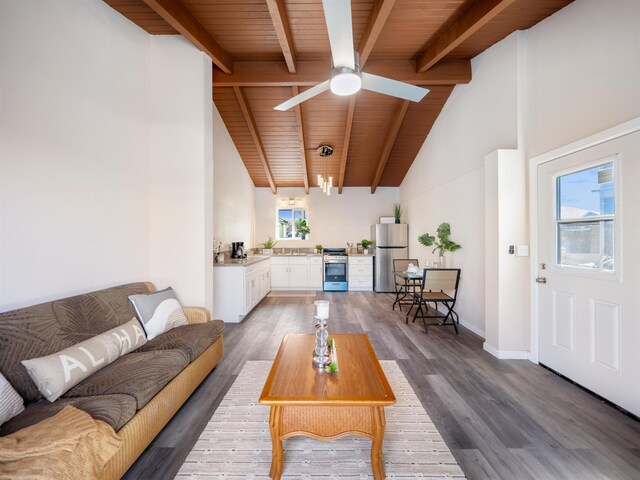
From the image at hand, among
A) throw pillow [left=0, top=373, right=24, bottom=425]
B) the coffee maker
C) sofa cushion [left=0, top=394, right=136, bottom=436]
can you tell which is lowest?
sofa cushion [left=0, top=394, right=136, bottom=436]

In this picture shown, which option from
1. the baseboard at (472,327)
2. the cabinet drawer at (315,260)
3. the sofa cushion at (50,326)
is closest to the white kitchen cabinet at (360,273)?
the cabinet drawer at (315,260)

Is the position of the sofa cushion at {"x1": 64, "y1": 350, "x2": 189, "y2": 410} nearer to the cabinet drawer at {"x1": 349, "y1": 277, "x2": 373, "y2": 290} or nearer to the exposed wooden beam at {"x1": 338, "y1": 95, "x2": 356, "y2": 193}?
the exposed wooden beam at {"x1": 338, "y1": 95, "x2": 356, "y2": 193}

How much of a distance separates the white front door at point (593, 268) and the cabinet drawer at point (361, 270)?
13.1 feet

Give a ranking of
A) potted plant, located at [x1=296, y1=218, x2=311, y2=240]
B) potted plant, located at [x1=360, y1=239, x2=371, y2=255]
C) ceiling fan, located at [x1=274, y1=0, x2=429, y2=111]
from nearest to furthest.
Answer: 1. ceiling fan, located at [x1=274, y1=0, x2=429, y2=111]
2. potted plant, located at [x1=360, y1=239, x2=371, y2=255]
3. potted plant, located at [x1=296, y1=218, x2=311, y2=240]

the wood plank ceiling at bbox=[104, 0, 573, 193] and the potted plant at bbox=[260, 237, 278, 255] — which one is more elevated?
the wood plank ceiling at bbox=[104, 0, 573, 193]

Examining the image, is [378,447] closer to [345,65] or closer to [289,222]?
[345,65]

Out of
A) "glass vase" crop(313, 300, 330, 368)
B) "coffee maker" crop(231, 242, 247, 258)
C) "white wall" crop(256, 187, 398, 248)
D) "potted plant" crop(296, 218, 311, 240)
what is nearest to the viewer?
"glass vase" crop(313, 300, 330, 368)

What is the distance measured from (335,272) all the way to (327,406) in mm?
5182

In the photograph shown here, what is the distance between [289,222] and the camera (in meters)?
7.36

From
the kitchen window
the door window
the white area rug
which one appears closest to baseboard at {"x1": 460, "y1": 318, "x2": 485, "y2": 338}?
the door window

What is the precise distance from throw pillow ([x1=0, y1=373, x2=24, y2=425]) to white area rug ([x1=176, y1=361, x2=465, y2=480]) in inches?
34.5

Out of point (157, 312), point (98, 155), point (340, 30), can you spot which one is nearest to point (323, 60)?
point (340, 30)

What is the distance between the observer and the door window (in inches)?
83.7

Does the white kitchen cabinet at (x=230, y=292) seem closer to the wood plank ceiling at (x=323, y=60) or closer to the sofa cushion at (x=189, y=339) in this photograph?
the sofa cushion at (x=189, y=339)
